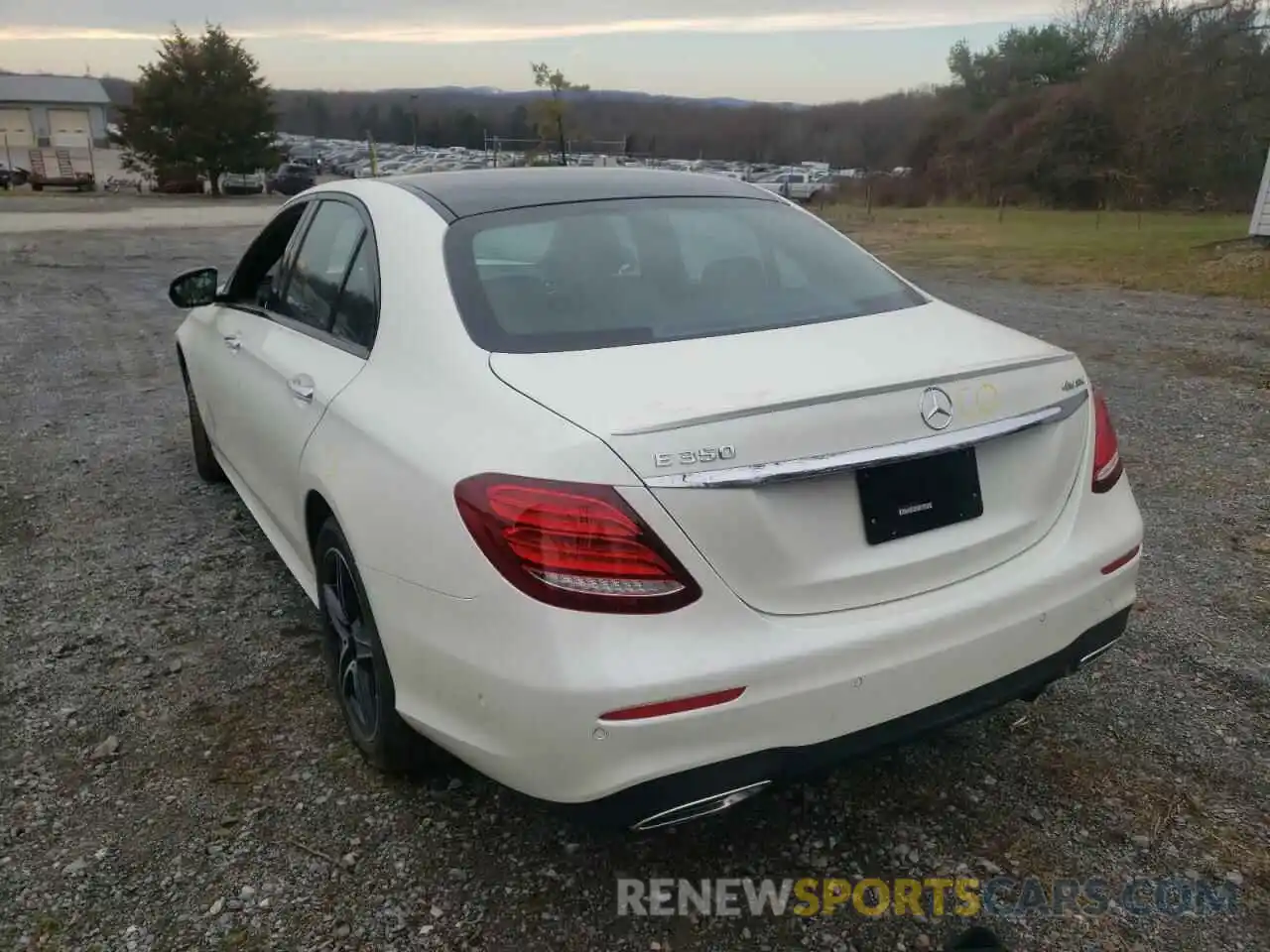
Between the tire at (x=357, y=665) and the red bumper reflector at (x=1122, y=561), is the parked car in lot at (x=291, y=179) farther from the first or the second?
the red bumper reflector at (x=1122, y=561)

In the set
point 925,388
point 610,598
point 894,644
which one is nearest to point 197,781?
point 610,598

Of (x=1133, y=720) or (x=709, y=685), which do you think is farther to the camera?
(x=1133, y=720)

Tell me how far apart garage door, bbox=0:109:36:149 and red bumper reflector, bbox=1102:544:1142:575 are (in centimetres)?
9243

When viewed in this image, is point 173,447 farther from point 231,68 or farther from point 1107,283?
point 231,68

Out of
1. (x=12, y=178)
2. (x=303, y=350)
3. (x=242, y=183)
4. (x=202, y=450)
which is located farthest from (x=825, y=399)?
(x=12, y=178)

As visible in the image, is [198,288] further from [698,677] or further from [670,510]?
[698,677]

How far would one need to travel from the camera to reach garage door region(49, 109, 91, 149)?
80.4m

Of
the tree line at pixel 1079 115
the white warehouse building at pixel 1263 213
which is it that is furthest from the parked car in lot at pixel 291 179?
the white warehouse building at pixel 1263 213

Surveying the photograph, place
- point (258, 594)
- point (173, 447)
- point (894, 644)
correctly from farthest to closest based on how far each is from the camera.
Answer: point (173, 447) → point (258, 594) → point (894, 644)

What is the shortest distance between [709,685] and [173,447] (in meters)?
4.98

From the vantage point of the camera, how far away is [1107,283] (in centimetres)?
1328

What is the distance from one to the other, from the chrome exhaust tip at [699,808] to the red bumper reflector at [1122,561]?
1030 millimetres

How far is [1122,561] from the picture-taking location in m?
2.49

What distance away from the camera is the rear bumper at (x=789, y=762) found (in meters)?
1.98
